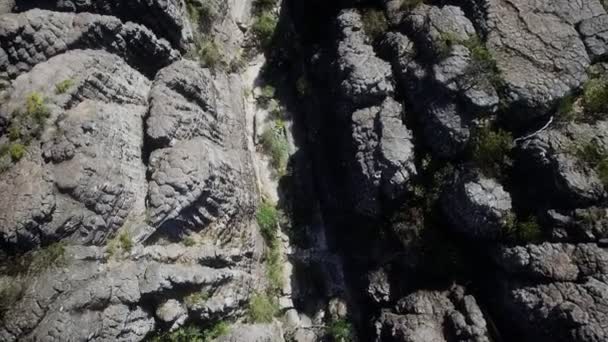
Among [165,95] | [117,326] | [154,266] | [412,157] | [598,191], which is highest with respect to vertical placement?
[165,95]

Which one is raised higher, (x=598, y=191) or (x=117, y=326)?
(x=598, y=191)

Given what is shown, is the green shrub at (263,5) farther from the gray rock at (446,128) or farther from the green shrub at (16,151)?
the green shrub at (16,151)

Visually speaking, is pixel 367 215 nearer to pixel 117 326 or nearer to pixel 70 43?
pixel 117 326

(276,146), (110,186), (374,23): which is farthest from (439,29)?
(110,186)

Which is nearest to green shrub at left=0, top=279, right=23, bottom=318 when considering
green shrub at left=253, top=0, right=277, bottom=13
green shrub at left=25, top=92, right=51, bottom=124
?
green shrub at left=25, top=92, right=51, bottom=124

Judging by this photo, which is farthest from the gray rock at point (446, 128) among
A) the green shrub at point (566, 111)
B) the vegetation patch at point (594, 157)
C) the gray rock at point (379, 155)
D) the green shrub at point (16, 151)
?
the green shrub at point (16, 151)

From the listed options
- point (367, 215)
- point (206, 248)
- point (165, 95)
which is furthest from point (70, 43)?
point (367, 215)
